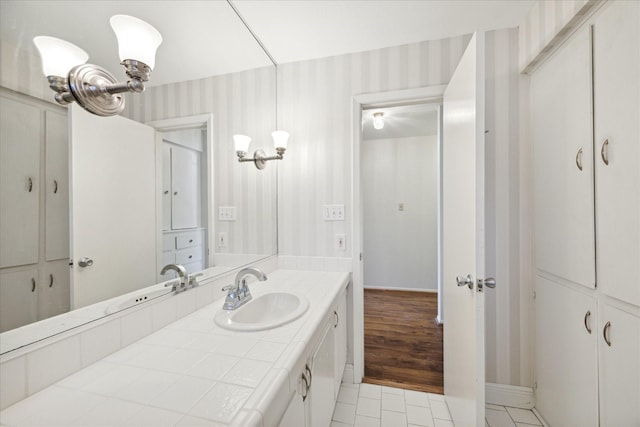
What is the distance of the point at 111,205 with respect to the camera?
0.79 meters

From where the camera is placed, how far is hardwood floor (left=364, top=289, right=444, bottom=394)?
1798 millimetres

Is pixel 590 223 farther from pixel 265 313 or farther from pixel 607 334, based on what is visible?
pixel 265 313

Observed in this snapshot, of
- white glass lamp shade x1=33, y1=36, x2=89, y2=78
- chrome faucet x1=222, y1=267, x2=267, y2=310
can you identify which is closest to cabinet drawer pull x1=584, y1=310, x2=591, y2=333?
chrome faucet x1=222, y1=267, x2=267, y2=310

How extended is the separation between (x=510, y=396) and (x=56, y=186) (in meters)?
2.38

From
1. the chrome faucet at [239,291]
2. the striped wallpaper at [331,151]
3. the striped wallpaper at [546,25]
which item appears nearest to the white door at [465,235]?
the striped wallpaper at [331,151]

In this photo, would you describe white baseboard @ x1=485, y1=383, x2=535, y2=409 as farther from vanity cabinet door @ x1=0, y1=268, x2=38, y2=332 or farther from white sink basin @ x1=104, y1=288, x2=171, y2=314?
vanity cabinet door @ x1=0, y1=268, x2=38, y2=332

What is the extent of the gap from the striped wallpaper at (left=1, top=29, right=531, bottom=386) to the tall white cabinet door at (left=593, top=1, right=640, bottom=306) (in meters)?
0.52

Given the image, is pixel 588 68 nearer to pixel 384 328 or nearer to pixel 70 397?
pixel 70 397

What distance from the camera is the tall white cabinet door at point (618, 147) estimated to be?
0.85 m

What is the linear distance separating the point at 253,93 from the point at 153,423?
170 cm

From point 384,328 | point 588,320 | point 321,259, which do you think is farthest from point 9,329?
point 384,328

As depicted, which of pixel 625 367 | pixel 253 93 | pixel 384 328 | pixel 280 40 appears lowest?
pixel 384 328

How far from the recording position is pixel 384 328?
8.46 ft

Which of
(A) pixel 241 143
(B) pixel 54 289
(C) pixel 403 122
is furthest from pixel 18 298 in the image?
(C) pixel 403 122
